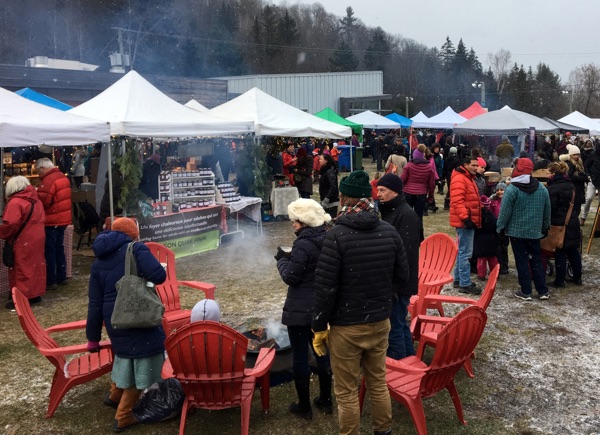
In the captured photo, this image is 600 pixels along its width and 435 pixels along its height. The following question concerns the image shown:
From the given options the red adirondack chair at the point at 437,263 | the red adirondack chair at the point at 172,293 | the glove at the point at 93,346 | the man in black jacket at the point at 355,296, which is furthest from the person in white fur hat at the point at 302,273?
the red adirondack chair at the point at 437,263

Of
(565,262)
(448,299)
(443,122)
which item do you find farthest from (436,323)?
(443,122)

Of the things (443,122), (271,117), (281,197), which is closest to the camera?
(271,117)

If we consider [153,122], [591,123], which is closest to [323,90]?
[591,123]

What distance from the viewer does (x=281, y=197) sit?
1238 cm

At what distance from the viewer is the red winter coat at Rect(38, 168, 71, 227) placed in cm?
710

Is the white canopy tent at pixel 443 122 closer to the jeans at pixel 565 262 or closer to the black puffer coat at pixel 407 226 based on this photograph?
the jeans at pixel 565 262

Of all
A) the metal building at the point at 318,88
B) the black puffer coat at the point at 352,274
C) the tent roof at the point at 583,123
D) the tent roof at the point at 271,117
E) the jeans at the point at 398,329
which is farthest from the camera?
the metal building at the point at 318,88

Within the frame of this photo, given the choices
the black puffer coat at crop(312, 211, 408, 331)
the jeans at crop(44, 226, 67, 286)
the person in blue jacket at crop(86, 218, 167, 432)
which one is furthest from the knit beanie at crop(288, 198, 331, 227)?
the jeans at crop(44, 226, 67, 286)

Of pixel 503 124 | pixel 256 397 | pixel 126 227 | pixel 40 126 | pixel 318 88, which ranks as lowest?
pixel 256 397

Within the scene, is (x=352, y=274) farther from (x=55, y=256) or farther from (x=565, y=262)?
(x=55, y=256)

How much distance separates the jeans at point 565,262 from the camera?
23.3 feet

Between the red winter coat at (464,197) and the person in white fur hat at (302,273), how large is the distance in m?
3.27

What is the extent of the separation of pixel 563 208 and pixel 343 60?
57.8 meters

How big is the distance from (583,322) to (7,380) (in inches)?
225
